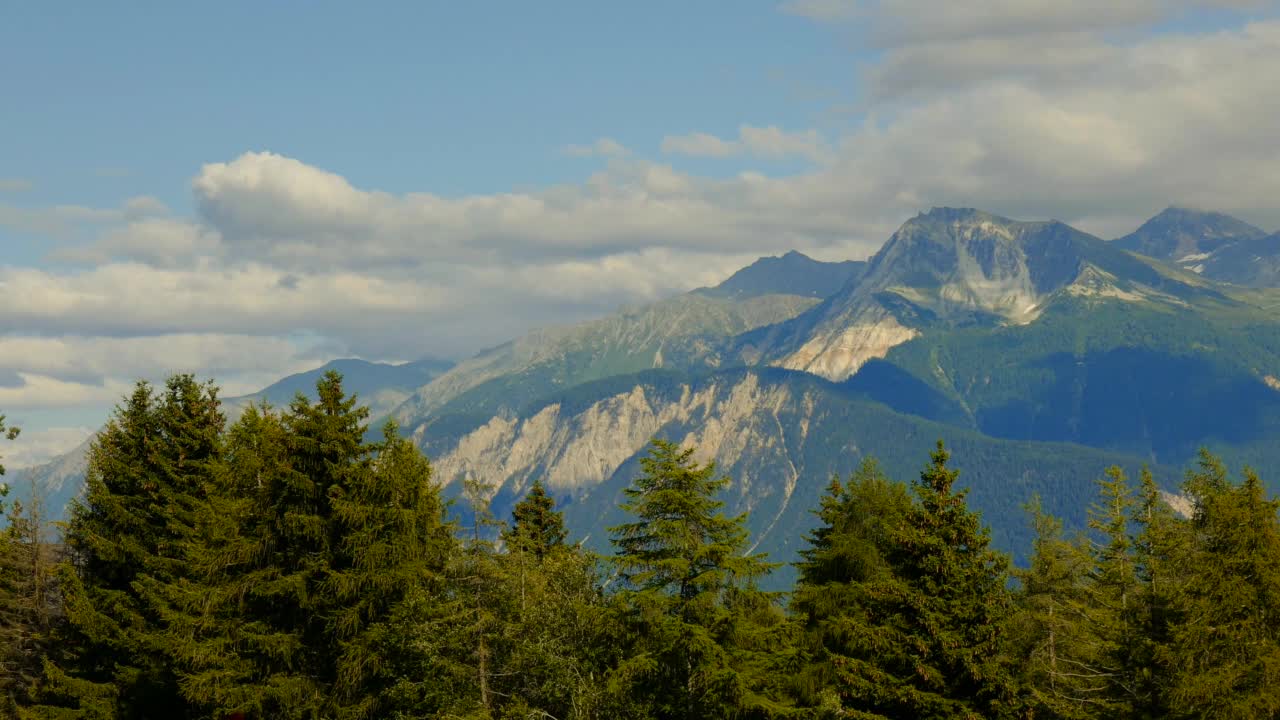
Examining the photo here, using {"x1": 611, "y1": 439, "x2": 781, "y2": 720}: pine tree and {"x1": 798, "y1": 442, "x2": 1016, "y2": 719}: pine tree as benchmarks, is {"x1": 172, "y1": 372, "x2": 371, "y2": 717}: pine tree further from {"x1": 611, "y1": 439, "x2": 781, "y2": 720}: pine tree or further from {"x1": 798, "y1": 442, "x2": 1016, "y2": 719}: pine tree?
{"x1": 798, "y1": 442, "x2": 1016, "y2": 719}: pine tree

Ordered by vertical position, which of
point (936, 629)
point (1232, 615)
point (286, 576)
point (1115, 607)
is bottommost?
point (1115, 607)

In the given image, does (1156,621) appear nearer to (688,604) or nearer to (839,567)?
(839,567)

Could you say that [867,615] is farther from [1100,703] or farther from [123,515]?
[123,515]

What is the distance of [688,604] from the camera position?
47.0 m

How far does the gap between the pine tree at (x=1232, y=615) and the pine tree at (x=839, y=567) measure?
1275 cm

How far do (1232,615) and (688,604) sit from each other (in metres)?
19.7

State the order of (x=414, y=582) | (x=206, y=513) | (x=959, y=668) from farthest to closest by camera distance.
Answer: (x=206, y=513)
(x=414, y=582)
(x=959, y=668)

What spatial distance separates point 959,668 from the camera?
43562 mm

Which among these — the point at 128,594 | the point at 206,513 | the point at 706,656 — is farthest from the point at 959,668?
the point at 128,594

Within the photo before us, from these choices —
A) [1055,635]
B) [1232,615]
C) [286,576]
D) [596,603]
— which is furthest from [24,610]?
[1232,615]

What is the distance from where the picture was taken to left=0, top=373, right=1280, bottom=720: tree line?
44812 mm

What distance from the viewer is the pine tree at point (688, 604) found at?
46.2m

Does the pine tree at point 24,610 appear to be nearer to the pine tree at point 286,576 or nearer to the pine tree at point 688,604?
the pine tree at point 286,576

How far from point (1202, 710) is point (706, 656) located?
17850 mm
